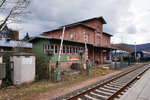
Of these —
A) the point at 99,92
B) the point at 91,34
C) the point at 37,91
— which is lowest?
the point at 37,91

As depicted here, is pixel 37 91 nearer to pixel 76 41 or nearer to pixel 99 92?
pixel 99 92

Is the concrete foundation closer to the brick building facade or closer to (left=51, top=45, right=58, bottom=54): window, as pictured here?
(left=51, top=45, right=58, bottom=54): window

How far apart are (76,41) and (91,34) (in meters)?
10.3

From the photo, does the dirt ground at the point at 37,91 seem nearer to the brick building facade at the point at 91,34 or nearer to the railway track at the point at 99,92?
the railway track at the point at 99,92

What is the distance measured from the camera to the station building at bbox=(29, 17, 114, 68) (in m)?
11.6

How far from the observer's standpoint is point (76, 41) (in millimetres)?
13398

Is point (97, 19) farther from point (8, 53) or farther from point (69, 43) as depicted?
point (8, 53)

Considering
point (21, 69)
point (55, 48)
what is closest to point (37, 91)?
point (21, 69)

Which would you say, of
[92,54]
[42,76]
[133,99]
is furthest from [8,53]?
[92,54]

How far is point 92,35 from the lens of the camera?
2309 centimetres

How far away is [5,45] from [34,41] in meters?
10.7

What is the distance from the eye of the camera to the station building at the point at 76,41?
1163cm

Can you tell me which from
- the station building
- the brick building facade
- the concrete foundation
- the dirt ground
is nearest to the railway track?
the dirt ground

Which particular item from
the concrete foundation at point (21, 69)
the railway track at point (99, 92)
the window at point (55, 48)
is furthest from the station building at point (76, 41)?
the railway track at point (99, 92)
